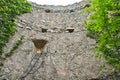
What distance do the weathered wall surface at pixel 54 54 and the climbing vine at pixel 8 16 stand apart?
332mm

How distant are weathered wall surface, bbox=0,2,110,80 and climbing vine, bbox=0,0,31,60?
33 centimetres

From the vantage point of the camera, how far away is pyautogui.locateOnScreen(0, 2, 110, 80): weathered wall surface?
1103 cm

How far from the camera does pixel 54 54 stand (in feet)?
42.2

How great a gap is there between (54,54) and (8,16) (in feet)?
12.7

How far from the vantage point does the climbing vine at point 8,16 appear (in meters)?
12.8

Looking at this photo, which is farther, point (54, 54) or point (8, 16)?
point (8, 16)

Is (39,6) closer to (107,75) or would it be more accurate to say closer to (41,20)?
(41,20)

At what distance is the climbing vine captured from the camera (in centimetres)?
1275

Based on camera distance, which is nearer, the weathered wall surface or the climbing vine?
the weathered wall surface

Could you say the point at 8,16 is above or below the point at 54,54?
above

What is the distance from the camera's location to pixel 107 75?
1062cm

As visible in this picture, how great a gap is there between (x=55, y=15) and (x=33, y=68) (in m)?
8.41

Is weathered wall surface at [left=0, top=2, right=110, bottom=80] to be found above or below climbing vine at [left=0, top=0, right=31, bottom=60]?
below

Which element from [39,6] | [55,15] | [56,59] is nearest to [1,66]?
[56,59]
